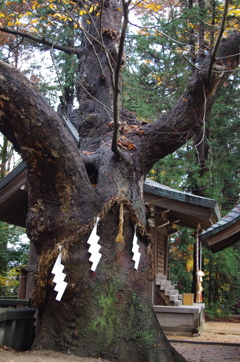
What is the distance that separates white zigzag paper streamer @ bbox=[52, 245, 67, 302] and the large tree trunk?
0.31 feet

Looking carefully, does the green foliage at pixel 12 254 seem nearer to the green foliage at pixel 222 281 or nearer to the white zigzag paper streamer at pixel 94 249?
the green foliage at pixel 222 281

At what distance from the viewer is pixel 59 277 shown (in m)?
4.79

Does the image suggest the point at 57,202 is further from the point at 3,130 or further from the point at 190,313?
the point at 190,313

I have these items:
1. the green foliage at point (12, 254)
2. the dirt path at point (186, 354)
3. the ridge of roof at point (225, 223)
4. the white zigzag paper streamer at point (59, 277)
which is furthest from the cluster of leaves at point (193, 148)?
the white zigzag paper streamer at point (59, 277)

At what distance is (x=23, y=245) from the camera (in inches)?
805

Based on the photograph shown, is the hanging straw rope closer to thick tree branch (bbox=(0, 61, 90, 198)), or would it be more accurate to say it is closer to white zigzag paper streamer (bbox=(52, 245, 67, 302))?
white zigzag paper streamer (bbox=(52, 245, 67, 302))

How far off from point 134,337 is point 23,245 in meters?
16.4

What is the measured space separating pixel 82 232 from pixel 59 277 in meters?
0.61

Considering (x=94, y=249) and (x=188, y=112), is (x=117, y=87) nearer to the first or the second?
(x=188, y=112)

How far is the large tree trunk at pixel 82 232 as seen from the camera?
480cm

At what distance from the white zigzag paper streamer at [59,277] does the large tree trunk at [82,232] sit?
94mm

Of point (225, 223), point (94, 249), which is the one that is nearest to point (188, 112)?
point (225, 223)

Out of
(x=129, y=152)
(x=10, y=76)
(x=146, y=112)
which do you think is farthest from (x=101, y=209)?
(x=146, y=112)

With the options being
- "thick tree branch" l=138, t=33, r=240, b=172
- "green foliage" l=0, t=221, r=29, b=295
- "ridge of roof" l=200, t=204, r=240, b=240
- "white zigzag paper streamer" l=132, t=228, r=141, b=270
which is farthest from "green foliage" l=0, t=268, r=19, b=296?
"white zigzag paper streamer" l=132, t=228, r=141, b=270
